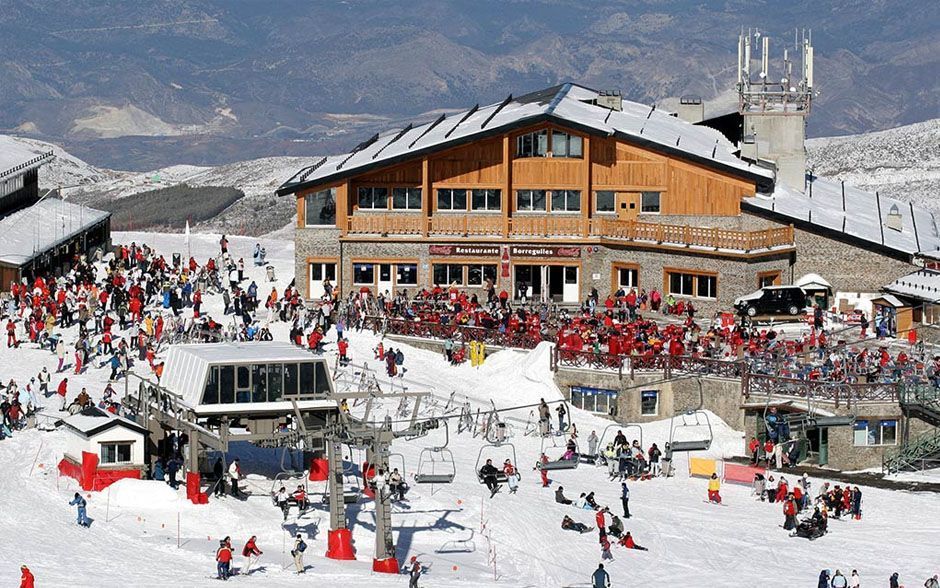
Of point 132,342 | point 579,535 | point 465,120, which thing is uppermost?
point 465,120

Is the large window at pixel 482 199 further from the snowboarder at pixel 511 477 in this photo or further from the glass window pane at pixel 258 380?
the glass window pane at pixel 258 380

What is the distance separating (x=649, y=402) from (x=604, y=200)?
1614cm

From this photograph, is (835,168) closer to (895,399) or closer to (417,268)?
(417,268)

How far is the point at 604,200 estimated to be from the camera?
8131 centimetres

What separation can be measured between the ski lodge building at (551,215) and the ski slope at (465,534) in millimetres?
19098

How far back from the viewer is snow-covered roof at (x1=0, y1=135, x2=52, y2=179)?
3910 inches

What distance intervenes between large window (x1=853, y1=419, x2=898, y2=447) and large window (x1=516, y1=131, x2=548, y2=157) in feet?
74.6

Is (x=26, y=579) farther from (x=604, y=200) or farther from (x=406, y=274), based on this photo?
(x=604, y=200)

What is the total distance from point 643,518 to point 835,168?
113473 millimetres

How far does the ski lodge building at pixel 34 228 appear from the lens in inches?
3219

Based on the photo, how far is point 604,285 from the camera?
260ft

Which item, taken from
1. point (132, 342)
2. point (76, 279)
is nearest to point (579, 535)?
point (132, 342)

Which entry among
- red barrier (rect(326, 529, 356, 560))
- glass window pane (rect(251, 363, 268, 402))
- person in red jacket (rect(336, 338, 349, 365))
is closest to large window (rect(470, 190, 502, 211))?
person in red jacket (rect(336, 338, 349, 365))

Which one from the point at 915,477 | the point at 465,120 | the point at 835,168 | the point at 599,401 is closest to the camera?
the point at 915,477
